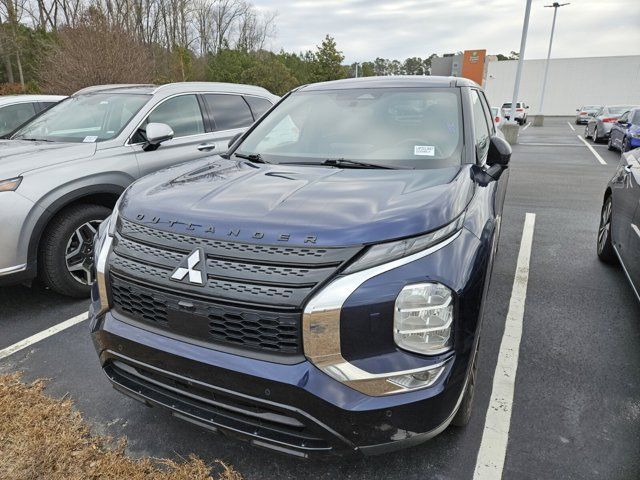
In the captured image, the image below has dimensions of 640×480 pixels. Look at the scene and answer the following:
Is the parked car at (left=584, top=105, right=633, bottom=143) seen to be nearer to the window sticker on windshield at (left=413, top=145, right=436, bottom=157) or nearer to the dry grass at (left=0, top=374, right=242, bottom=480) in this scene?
the window sticker on windshield at (left=413, top=145, right=436, bottom=157)

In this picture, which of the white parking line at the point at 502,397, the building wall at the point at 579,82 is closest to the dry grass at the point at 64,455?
the white parking line at the point at 502,397

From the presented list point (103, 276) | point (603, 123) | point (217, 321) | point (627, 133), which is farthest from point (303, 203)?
point (603, 123)

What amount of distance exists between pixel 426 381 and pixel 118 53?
14786mm

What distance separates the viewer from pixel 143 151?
4422 mm

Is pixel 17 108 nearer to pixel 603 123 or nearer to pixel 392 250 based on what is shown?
pixel 392 250

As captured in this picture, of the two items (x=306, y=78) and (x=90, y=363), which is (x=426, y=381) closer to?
(x=90, y=363)

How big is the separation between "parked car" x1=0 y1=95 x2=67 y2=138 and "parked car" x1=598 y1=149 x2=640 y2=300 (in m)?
7.61

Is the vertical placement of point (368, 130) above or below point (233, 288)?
above

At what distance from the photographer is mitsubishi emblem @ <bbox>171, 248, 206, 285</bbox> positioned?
1.80 metres

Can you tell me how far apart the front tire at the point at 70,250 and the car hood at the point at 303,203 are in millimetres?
1601

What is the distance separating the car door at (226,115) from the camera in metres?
5.24

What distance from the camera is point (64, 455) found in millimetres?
2221

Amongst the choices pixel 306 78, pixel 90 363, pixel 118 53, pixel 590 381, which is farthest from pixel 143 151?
pixel 306 78

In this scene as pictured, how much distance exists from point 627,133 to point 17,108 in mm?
14479
